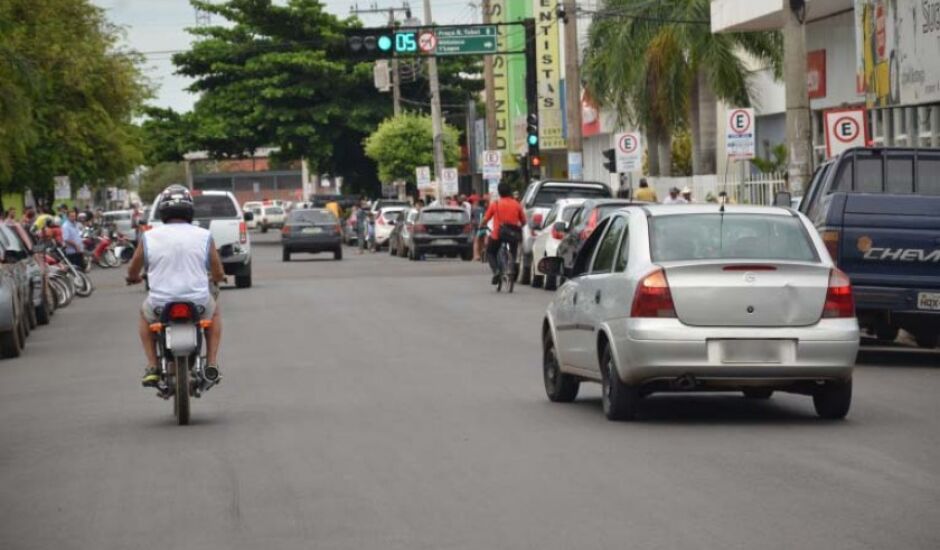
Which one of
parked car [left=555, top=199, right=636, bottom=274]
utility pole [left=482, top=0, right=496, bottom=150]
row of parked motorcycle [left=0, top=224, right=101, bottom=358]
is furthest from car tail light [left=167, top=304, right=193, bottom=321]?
utility pole [left=482, top=0, right=496, bottom=150]

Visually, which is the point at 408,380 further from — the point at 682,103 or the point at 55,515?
the point at 682,103

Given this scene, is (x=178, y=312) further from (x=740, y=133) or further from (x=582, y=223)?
(x=740, y=133)

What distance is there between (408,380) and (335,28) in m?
71.3

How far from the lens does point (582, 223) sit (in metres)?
31.1

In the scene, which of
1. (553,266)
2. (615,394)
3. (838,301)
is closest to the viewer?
(838,301)

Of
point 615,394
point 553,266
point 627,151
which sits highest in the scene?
point 627,151

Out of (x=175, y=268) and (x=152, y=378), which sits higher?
(x=175, y=268)

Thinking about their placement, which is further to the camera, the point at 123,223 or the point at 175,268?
the point at 123,223

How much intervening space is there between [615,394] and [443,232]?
135ft

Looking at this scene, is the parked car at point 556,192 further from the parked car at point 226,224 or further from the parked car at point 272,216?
the parked car at point 272,216

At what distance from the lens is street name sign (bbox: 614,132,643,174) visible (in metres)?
44.8

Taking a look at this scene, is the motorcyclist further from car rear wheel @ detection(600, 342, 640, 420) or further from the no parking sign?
the no parking sign

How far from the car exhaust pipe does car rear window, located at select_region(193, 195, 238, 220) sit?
25.2 m

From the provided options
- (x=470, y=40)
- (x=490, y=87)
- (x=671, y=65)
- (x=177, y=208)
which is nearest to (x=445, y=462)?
(x=177, y=208)
